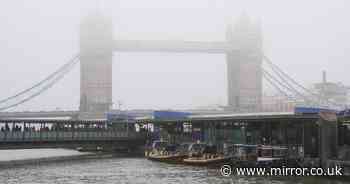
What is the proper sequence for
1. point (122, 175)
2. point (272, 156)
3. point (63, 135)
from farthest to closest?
point (63, 135) → point (272, 156) → point (122, 175)

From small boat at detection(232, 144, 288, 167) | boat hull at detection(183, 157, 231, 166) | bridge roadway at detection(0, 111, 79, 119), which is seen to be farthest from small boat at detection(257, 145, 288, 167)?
bridge roadway at detection(0, 111, 79, 119)

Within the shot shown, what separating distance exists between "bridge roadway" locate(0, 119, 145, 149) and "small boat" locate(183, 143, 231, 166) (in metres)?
18.0

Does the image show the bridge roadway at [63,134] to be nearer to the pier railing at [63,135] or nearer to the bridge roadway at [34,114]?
the pier railing at [63,135]

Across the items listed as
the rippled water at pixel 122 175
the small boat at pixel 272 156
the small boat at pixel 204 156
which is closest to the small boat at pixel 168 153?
the small boat at pixel 204 156

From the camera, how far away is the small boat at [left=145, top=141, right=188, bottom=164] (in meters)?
75.2

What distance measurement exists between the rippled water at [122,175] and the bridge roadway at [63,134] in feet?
25.2

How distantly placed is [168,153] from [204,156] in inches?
415

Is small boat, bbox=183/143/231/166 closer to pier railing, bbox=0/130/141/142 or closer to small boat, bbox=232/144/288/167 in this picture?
small boat, bbox=232/144/288/167

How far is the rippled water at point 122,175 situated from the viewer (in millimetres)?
52625

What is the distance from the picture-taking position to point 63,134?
280ft

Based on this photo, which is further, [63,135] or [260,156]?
[63,135]

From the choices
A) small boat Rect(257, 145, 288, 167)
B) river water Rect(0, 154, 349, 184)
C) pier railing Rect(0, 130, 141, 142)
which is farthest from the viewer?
pier railing Rect(0, 130, 141, 142)

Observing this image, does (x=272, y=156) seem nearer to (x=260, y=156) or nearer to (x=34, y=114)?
(x=260, y=156)

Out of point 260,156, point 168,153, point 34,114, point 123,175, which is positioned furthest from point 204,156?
point 34,114
